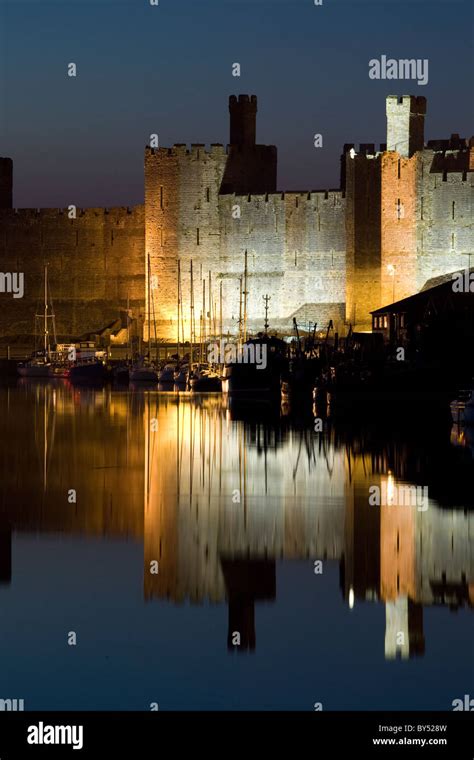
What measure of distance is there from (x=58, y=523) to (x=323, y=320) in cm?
2778

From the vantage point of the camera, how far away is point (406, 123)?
36.3m

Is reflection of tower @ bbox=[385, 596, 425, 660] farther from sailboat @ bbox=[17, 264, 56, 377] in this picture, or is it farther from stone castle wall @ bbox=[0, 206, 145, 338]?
stone castle wall @ bbox=[0, 206, 145, 338]

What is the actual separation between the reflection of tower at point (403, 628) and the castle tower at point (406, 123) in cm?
2828

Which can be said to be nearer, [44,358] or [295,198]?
[295,198]

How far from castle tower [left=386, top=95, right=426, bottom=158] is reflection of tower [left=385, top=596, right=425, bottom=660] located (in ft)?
92.8

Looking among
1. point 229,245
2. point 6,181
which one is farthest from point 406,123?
point 6,181

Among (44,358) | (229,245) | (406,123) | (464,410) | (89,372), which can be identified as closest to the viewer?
(464,410)

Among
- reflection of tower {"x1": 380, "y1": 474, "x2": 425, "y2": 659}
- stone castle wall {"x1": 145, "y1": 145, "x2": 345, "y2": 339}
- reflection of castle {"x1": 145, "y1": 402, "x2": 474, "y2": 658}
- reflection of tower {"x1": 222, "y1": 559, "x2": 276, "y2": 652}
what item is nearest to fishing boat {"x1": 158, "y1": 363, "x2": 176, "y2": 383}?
stone castle wall {"x1": 145, "y1": 145, "x2": 345, "y2": 339}

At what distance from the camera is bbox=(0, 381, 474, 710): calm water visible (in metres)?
7.29

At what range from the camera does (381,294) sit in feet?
120

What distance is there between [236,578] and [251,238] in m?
31.1

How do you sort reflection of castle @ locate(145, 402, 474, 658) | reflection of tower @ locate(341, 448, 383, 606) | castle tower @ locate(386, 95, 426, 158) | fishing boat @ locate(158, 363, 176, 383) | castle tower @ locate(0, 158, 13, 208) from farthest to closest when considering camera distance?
castle tower @ locate(0, 158, 13, 208) → castle tower @ locate(386, 95, 426, 158) → fishing boat @ locate(158, 363, 176, 383) → reflection of tower @ locate(341, 448, 383, 606) → reflection of castle @ locate(145, 402, 474, 658)

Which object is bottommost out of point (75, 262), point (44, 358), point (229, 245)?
point (44, 358)

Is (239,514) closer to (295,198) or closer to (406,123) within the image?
(406,123)
